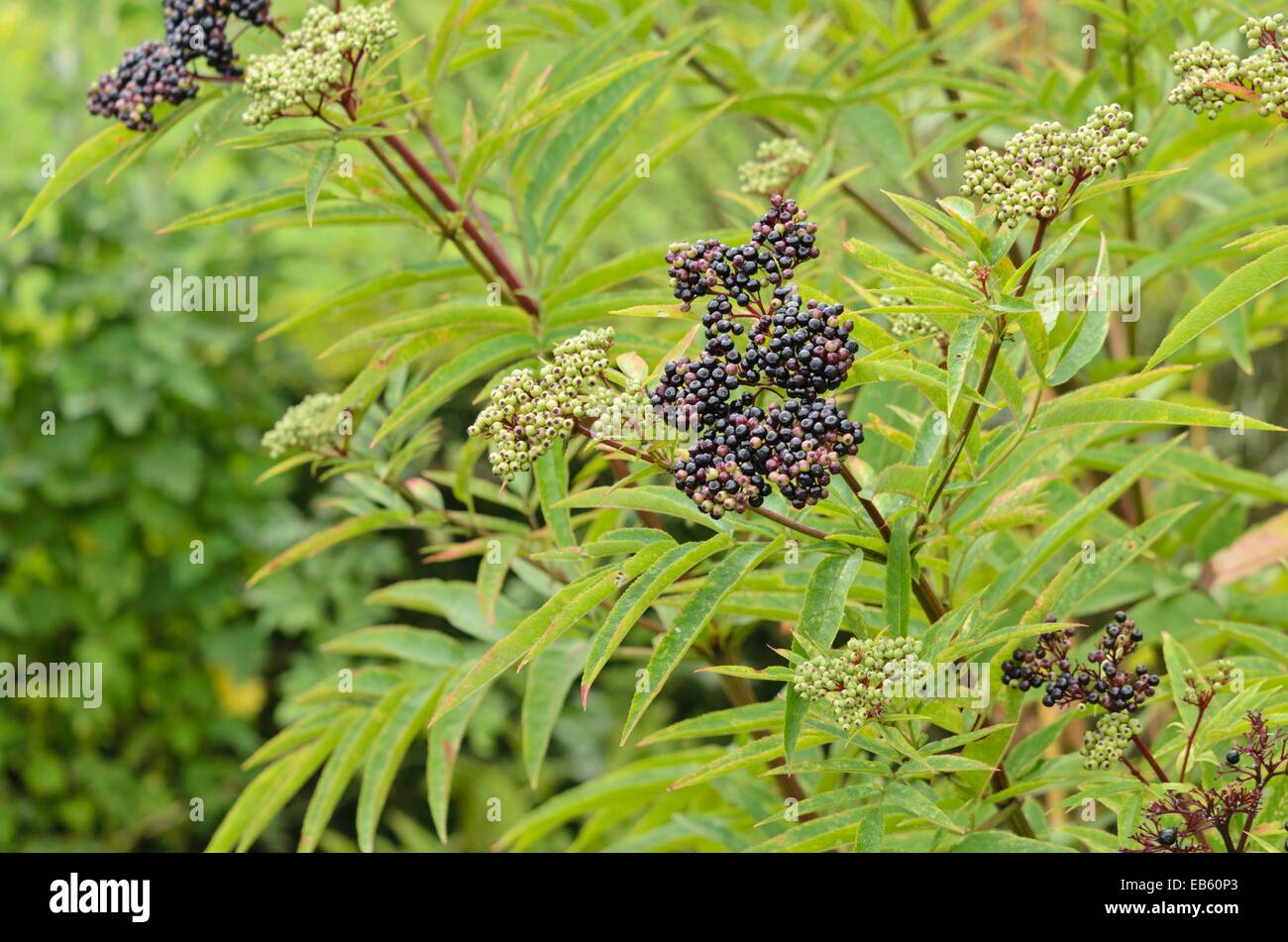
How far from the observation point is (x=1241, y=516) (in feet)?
7.64

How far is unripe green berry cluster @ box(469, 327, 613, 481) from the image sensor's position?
4.45 feet

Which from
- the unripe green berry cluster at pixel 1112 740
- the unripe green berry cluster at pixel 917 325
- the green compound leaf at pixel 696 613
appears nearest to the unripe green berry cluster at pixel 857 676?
the green compound leaf at pixel 696 613

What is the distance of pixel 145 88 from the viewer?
1.88 meters

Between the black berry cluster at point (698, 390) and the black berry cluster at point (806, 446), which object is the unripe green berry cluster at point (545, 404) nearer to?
the black berry cluster at point (698, 390)

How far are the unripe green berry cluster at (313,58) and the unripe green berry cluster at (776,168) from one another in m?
0.75

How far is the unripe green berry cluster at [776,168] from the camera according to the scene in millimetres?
2287

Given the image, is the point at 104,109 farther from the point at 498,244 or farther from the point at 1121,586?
the point at 1121,586

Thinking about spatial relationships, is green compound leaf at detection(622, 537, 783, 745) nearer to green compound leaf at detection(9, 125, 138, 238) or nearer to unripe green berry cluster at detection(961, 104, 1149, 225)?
unripe green berry cluster at detection(961, 104, 1149, 225)

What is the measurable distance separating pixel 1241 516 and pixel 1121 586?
247 mm

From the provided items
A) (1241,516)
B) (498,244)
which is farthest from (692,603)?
(1241,516)

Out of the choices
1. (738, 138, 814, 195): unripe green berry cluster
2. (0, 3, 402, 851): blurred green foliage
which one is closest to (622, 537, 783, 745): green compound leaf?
(738, 138, 814, 195): unripe green berry cluster

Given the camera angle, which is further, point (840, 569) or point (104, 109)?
point (104, 109)

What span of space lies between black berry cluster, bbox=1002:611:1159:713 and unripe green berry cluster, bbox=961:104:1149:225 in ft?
1.60

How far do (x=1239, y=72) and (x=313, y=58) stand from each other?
1.10 metres
